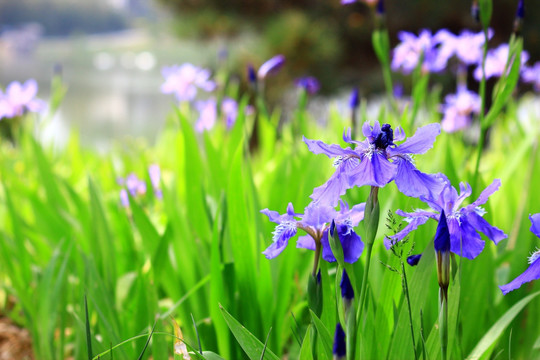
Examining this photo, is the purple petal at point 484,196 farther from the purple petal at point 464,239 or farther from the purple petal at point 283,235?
the purple petal at point 283,235

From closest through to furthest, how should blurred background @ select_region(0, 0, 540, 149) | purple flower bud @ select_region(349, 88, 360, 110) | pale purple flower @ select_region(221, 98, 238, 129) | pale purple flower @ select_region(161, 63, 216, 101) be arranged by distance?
purple flower bud @ select_region(349, 88, 360, 110) < pale purple flower @ select_region(161, 63, 216, 101) < pale purple flower @ select_region(221, 98, 238, 129) < blurred background @ select_region(0, 0, 540, 149)

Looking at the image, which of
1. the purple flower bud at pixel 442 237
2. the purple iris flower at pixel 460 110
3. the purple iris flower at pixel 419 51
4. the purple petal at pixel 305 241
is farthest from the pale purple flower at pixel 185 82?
the purple flower bud at pixel 442 237

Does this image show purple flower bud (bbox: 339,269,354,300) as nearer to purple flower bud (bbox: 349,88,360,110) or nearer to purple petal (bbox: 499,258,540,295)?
purple petal (bbox: 499,258,540,295)

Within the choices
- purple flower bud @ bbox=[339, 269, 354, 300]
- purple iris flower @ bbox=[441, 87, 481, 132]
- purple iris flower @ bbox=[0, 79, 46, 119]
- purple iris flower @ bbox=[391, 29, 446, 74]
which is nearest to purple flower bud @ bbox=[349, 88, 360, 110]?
purple iris flower @ bbox=[391, 29, 446, 74]

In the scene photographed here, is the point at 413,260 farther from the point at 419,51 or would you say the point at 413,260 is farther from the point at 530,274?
the point at 419,51

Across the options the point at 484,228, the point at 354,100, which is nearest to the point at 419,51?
the point at 354,100

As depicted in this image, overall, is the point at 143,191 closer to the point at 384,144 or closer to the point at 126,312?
the point at 126,312
